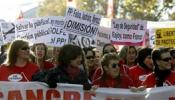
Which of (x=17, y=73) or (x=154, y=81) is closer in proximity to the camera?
(x=154, y=81)

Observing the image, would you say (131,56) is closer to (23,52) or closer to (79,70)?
(23,52)

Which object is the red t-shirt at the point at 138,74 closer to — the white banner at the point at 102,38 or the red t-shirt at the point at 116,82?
the red t-shirt at the point at 116,82

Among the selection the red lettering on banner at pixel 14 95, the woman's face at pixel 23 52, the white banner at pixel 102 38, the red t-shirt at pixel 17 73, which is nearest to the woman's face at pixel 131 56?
the white banner at pixel 102 38

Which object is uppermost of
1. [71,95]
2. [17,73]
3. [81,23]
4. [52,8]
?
[81,23]

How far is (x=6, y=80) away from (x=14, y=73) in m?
0.14

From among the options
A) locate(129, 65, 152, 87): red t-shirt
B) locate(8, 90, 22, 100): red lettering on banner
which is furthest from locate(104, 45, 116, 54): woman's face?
locate(8, 90, 22, 100): red lettering on banner

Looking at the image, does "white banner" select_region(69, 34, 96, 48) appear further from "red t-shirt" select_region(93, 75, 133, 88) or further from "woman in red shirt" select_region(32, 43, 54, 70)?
"red t-shirt" select_region(93, 75, 133, 88)

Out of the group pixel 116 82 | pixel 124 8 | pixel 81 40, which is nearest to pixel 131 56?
pixel 81 40

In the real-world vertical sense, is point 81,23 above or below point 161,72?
above

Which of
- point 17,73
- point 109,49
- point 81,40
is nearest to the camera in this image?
point 17,73

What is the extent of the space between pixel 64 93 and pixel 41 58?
7.99ft

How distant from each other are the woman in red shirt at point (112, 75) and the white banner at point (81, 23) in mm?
3099

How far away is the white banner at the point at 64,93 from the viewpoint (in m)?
6.98

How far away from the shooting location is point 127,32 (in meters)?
11.6
